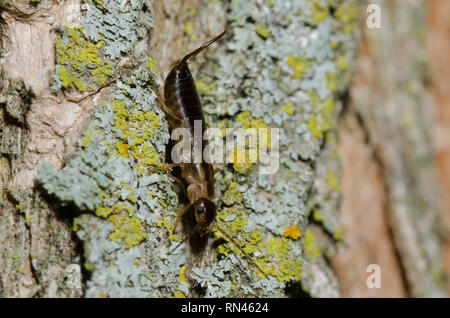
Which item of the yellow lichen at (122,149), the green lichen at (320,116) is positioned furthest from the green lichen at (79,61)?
the green lichen at (320,116)

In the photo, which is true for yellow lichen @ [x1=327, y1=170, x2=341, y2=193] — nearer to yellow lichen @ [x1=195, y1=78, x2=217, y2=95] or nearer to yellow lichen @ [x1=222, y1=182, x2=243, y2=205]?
yellow lichen @ [x1=222, y1=182, x2=243, y2=205]

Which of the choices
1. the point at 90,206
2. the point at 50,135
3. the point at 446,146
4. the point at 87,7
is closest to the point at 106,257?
the point at 90,206

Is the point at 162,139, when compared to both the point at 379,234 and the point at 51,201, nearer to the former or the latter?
the point at 51,201

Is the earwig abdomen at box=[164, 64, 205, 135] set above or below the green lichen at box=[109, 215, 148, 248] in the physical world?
above

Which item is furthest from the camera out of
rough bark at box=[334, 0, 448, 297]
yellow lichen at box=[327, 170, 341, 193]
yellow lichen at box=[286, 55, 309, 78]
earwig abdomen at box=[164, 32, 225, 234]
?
rough bark at box=[334, 0, 448, 297]

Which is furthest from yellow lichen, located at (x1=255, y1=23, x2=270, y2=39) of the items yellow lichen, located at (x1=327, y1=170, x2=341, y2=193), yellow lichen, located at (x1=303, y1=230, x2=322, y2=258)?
yellow lichen, located at (x1=303, y1=230, x2=322, y2=258)

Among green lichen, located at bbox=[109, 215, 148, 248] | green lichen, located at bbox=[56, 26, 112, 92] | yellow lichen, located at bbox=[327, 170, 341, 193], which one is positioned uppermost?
green lichen, located at bbox=[56, 26, 112, 92]

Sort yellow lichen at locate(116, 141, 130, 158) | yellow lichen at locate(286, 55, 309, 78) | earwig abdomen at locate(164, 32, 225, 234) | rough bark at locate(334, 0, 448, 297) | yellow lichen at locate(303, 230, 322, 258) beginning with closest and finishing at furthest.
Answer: yellow lichen at locate(116, 141, 130, 158), earwig abdomen at locate(164, 32, 225, 234), yellow lichen at locate(286, 55, 309, 78), yellow lichen at locate(303, 230, 322, 258), rough bark at locate(334, 0, 448, 297)
